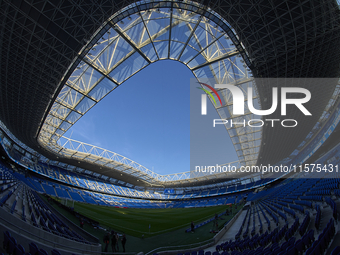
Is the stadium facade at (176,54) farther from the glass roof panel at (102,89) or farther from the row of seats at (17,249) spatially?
the row of seats at (17,249)

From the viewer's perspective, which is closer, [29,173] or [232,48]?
[232,48]

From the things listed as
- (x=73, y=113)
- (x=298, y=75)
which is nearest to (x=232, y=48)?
(x=298, y=75)

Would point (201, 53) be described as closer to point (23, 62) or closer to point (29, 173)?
point (23, 62)

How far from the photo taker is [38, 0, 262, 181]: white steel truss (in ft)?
59.9

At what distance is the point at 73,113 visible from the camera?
1156 inches

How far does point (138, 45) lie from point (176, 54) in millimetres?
5591

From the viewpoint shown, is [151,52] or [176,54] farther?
[176,54]

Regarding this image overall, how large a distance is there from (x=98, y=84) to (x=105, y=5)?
1131cm

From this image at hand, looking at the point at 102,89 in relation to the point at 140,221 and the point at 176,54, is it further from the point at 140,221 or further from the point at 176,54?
the point at 140,221

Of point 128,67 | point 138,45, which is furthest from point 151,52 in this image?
point 128,67

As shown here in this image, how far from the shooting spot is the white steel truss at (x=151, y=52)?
18266 mm

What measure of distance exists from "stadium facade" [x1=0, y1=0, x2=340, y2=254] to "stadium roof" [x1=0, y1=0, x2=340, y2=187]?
10 cm

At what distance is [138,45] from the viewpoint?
22.6m

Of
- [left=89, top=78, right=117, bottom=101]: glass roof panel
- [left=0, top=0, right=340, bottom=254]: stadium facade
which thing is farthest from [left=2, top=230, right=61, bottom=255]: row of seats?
[left=89, top=78, right=117, bottom=101]: glass roof panel
